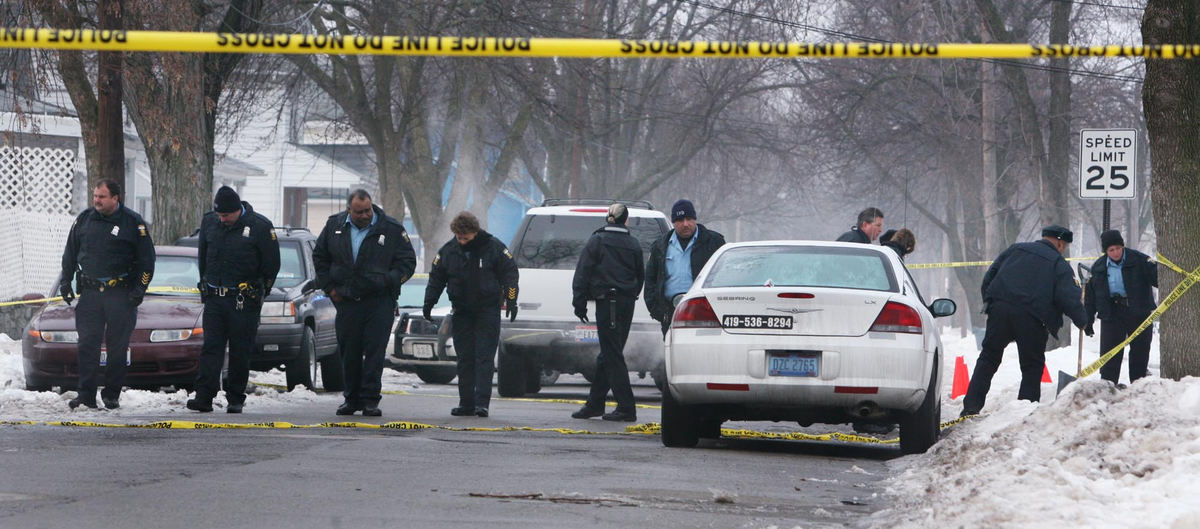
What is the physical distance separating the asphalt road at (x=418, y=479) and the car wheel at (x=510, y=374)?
392cm

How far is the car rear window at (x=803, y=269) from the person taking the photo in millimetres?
10203

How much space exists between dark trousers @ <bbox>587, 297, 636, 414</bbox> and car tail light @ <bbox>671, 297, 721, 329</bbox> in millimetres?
2466

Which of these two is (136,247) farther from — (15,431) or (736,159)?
(736,159)

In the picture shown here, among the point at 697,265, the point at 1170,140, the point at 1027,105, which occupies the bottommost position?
the point at 697,265

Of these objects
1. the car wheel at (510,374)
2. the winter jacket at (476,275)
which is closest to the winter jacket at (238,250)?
the winter jacket at (476,275)

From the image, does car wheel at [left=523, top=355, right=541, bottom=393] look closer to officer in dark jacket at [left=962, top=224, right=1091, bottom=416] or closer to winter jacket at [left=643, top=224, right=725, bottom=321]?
winter jacket at [left=643, top=224, right=725, bottom=321]

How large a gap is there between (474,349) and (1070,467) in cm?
621

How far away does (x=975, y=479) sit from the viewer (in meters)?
7.73

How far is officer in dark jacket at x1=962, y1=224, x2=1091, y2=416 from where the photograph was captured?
12.3m

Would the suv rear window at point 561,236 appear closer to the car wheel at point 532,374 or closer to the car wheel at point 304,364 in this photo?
the car wheel at point 532,374

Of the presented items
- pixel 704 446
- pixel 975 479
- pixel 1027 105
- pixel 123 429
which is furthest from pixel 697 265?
pixel 1027 105

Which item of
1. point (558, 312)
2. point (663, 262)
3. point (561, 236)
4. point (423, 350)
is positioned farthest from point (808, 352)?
point (423, 350)

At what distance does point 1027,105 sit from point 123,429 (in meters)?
19.7

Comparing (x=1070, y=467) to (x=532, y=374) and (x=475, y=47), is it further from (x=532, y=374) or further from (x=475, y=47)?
(x=532, y=374)
